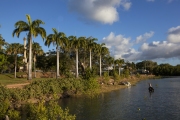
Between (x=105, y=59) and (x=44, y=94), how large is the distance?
78.6 metres

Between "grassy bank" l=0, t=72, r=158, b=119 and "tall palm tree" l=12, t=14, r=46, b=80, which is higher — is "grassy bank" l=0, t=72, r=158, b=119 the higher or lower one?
the lower one

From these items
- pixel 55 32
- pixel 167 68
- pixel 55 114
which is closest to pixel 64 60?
pixel 55 32

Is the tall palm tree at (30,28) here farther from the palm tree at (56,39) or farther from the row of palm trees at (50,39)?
the palm tree at (56,39)

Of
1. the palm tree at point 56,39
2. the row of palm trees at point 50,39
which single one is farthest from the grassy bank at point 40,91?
the palm tree at point 56,39

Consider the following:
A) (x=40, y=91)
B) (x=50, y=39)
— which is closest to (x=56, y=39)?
(x=50, y=39)

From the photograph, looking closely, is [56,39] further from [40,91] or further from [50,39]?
[40,91]

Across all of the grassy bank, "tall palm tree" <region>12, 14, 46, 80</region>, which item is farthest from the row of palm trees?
the grassy bank

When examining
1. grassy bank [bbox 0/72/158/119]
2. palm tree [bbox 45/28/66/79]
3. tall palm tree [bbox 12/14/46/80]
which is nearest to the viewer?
grassy bank [bbox 0/72/158/119]

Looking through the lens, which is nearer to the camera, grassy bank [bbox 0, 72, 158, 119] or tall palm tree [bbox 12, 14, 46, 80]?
grassy bank [bbox 0, 72, 158, 119]

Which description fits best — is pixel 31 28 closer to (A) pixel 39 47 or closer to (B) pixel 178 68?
(A) pixel 39 47

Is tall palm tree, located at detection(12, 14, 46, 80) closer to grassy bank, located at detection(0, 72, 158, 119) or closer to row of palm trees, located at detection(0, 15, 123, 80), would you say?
row of palm trees, located at detection(0, 15, 123, 80)

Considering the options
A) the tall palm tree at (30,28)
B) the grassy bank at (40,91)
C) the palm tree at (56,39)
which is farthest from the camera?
the palm tree at (56,39)

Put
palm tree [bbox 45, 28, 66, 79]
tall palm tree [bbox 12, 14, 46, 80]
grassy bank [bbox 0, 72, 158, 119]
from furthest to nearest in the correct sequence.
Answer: palm tree [bbox 45, 28, 66, 79]
tall palm tree [bbox 12, 14, 46, 80]
grassy bank [bbox 0, 72, 158, 119]

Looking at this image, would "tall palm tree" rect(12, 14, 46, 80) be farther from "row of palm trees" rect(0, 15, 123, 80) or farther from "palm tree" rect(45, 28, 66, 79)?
"palm tree" rect(45, 28, 66, 79)
